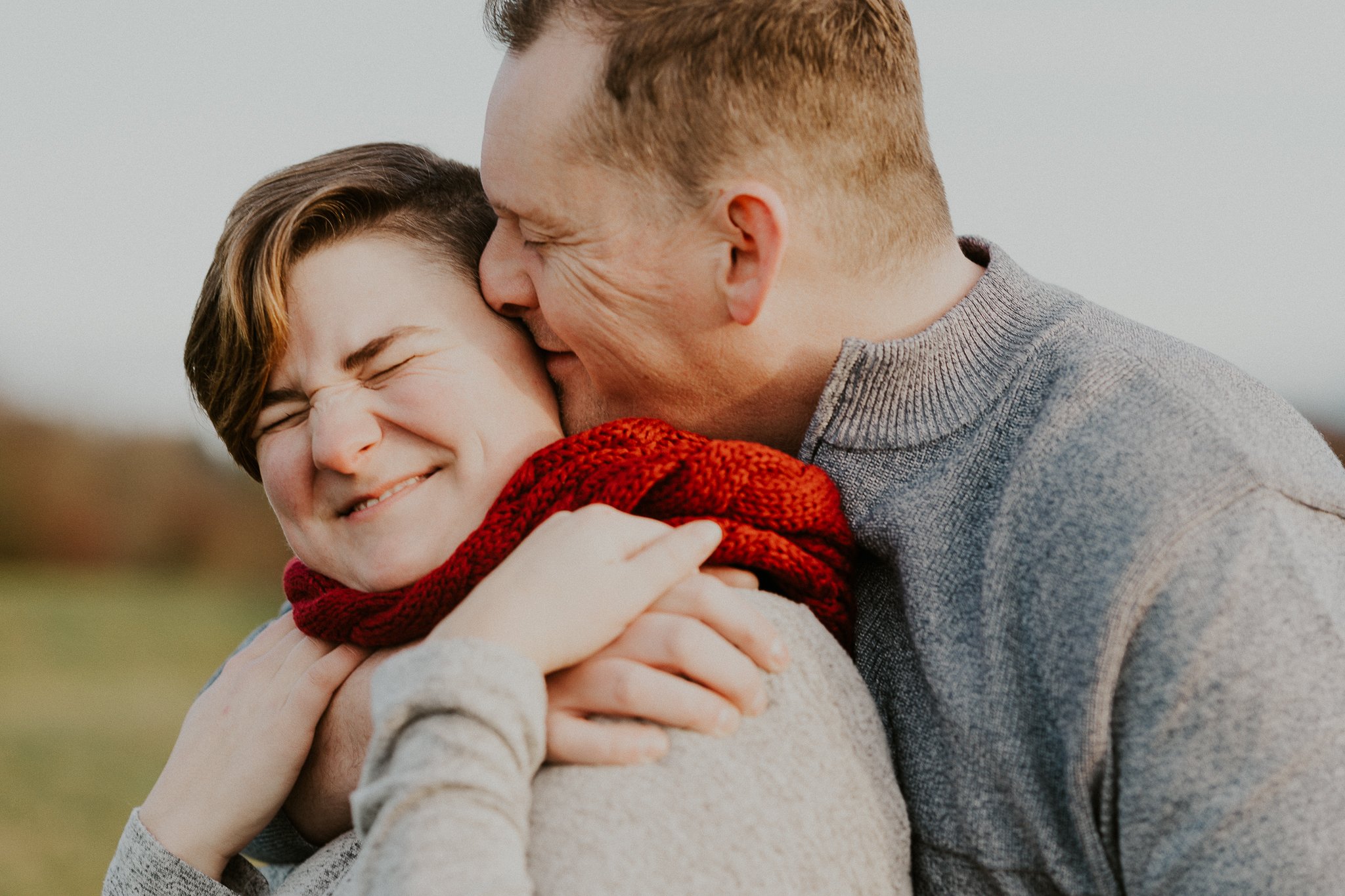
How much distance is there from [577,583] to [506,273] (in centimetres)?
89

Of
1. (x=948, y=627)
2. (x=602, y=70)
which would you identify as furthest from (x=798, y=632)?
(x=602, y=70)

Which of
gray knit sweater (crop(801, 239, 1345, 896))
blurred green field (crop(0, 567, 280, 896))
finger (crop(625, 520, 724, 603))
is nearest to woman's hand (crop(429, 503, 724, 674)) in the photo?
finger (crop(625, 520, 724, 603))

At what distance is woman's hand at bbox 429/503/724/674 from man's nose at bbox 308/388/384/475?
57 cm

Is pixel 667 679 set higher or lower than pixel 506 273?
lower

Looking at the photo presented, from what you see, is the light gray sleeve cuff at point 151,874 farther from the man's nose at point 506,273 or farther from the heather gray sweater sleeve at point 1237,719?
the heather gray sweater sleeve at point 1237,719

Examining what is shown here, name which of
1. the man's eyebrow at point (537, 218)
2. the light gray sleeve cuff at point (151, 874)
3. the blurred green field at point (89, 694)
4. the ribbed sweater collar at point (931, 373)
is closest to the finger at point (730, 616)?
the ribbed sweater collar at point (931, 373)

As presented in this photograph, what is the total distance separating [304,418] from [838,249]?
1130 millimetres

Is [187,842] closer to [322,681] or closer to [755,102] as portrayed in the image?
[322,681]

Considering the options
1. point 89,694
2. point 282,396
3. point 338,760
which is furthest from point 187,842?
point 89,694

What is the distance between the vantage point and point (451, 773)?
1.42 metres

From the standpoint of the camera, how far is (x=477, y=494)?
2191 mm

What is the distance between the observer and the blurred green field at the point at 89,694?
11.0 m

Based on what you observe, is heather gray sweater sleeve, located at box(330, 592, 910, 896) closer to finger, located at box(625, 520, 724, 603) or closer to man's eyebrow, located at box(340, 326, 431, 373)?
finger, located at box(625, 520, 724, 603)

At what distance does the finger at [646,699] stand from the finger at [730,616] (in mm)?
93
